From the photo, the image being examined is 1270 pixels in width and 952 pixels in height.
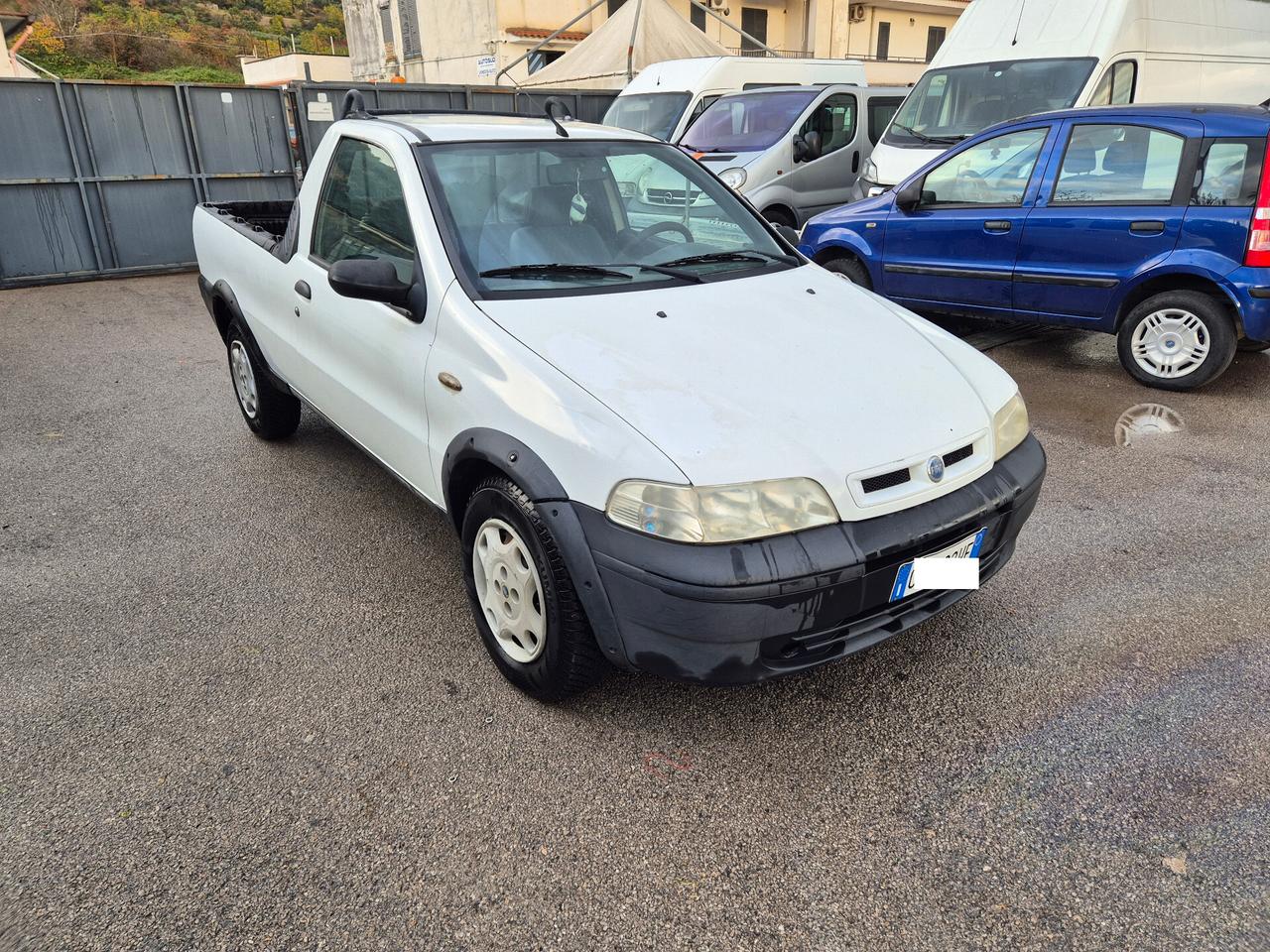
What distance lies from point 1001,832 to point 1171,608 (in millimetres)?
1526

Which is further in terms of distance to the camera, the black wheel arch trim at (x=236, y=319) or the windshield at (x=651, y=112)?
the windshield at (x=651, y=112)

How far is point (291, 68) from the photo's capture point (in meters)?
37.4

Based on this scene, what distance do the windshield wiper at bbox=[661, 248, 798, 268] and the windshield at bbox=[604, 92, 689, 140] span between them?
8.17 m

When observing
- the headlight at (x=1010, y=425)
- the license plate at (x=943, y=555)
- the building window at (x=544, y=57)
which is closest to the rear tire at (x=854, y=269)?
the headlight at (x=1010, y=425)

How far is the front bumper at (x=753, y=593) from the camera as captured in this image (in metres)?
2.20

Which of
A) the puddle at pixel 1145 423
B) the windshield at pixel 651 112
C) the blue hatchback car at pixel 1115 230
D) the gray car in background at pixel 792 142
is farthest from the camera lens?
the windshield at pixel 651 112

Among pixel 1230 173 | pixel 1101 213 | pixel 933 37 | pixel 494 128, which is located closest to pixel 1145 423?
pixel 1101 213

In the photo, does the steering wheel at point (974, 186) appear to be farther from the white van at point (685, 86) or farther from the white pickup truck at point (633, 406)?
the white van at point (685, 86)

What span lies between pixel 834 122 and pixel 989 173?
4571 millimetres

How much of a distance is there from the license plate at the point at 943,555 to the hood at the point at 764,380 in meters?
0.16

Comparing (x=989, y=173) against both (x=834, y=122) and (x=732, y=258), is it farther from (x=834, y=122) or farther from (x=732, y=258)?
(x=834, y=122)

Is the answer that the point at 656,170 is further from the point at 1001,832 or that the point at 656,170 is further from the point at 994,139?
the point at 994,139

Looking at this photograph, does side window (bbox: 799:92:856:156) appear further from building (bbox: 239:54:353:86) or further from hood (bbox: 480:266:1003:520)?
building (bbox: 239:54:353:86)

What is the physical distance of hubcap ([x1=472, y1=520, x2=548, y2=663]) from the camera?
2.62 metres
